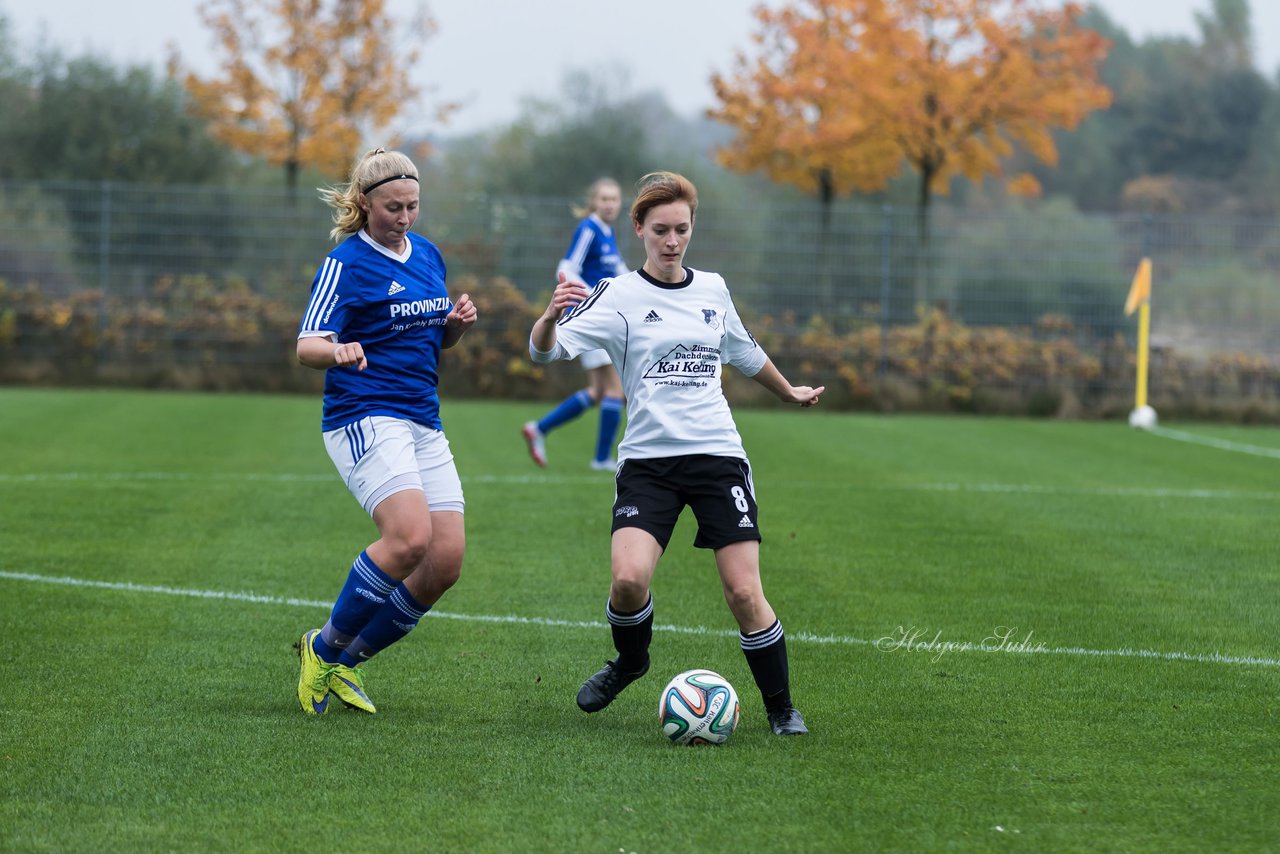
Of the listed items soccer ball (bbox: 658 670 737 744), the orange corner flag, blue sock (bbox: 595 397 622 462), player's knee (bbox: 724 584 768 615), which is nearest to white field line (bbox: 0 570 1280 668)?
player's knee (bbox: 724 584 768 615)

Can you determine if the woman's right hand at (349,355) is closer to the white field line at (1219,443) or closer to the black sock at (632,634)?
the black sock at (632,634)

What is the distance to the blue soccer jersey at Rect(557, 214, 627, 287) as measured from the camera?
12633 millimetres

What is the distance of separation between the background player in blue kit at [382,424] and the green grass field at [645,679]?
10.7 inches

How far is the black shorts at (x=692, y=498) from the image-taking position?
5230 mm

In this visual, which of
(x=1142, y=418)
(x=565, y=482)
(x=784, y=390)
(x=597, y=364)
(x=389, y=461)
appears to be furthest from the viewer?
(x=1142, y=418)

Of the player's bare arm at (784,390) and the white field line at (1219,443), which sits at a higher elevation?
the player's bare arm at (784,390)

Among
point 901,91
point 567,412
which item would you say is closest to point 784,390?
point 567,412

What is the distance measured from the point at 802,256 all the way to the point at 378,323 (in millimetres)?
15349

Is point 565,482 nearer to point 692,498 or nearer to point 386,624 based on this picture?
point 386,624

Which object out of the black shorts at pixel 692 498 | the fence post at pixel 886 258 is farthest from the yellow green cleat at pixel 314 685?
the fence post at pixel 886 258

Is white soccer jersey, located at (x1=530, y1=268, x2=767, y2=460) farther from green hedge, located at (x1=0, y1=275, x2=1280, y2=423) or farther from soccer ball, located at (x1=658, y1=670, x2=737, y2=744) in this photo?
green hedge, located at (x1=0, y1=275, x2=1280, y2=423)

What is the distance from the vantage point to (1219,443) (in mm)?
16594

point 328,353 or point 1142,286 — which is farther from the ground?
point 1142,286

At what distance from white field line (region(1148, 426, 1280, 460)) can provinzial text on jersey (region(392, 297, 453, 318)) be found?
11.5 m
